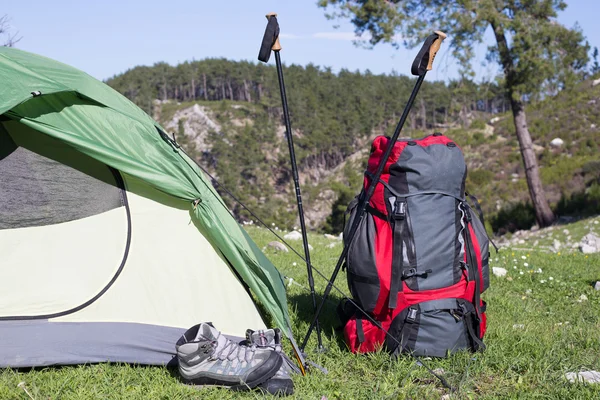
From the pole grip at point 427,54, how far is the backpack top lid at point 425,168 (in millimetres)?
516

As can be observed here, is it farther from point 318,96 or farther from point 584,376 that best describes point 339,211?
point 318,96

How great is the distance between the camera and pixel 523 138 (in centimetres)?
1375

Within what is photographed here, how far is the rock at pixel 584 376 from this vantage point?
316 cm

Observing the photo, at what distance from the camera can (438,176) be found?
3.51 m

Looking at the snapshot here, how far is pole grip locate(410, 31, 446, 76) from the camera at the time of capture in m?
3.19

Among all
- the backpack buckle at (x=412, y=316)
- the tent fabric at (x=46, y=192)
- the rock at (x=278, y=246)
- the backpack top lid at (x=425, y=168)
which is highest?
the backpack top lid at (x=425, y=168)

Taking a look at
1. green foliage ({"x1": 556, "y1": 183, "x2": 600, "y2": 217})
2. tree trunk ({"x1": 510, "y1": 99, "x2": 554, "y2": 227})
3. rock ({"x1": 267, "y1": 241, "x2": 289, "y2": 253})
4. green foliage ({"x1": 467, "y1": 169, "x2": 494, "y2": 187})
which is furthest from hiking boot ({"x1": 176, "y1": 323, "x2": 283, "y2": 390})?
green foliage ({"x1": 467, "y1": 169, "x2": 494, "y2": 187})

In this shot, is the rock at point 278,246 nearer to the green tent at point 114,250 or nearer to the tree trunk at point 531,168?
the green tent at point 114,250

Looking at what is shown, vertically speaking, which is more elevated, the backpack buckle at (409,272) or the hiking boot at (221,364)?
the backpack buckle at (409,272)

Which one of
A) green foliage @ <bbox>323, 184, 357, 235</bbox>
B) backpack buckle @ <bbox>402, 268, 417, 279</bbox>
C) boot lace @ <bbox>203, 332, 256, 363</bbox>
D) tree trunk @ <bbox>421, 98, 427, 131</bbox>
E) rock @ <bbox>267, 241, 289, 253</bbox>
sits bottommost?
green foliage @ <bbox>323, 184, 357, 235</bbox>

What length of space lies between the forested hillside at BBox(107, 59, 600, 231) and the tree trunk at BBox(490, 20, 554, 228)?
570mm

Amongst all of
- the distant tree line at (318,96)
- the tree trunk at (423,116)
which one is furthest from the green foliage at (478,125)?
the tree trunk at (423,116)

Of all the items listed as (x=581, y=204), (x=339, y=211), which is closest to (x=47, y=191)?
(x=581, y=204)

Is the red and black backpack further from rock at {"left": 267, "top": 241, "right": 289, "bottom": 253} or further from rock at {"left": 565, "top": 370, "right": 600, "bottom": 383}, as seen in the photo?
rock at {"left": 267, "top": 241, "right": 289, "bottom": 253}
